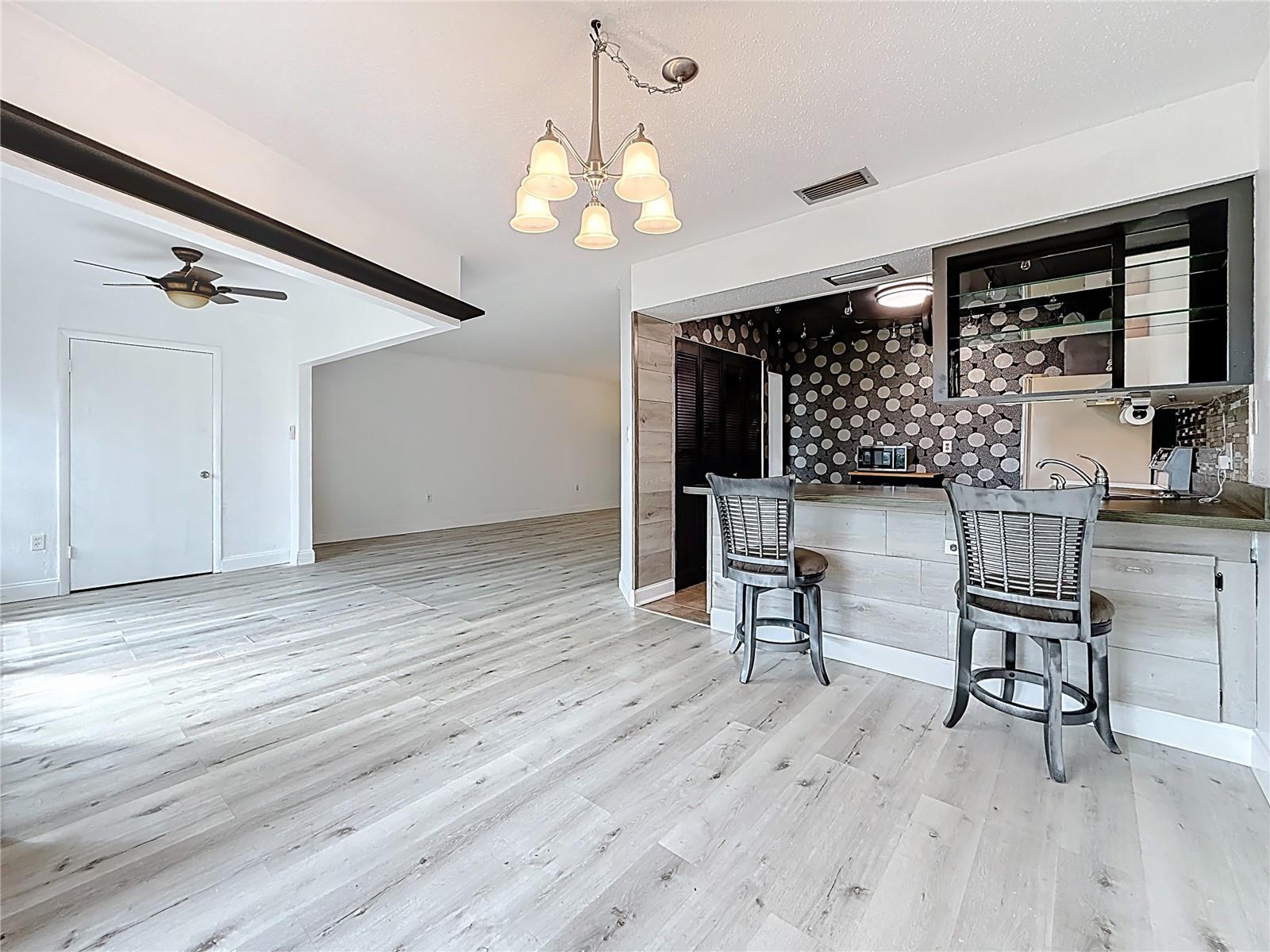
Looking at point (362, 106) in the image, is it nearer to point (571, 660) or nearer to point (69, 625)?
point (571, 660)

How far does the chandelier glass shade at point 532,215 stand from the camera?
1.86 metres

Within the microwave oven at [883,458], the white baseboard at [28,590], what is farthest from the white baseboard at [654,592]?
the white baseboard at [28,590]

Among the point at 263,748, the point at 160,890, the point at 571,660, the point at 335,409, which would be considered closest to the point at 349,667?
the point at 263,748

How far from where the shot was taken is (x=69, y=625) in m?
3.78

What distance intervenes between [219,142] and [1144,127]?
3859 millimetres

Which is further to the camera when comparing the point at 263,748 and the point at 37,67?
the point at 263,748

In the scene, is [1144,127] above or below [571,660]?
above

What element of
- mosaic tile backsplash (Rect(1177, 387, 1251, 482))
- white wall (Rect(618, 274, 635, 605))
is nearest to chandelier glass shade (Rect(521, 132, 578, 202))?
white wall (Rect(618, 274, 635, 605))

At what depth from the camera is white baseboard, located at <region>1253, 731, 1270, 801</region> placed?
1.90 m

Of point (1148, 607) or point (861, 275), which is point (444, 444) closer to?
point (861, 275)

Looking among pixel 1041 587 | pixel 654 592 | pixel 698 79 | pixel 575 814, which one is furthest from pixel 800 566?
pixel 698 79

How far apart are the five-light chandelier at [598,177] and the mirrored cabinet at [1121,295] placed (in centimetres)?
168

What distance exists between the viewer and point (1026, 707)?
229cm

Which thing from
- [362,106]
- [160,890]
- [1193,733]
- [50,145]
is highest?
[362,106]
